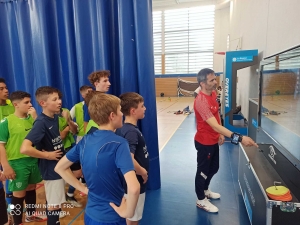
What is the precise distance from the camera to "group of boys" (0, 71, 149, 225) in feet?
3.86

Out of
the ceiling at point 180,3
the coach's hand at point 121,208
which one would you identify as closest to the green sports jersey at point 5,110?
the coach's hand at point 121,208

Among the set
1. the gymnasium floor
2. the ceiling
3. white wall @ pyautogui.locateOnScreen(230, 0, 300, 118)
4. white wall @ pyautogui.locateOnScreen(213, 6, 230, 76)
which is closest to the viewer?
the gymnasium floor

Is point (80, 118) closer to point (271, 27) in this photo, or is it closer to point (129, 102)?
point (129, 102)

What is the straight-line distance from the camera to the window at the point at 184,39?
48.0ft

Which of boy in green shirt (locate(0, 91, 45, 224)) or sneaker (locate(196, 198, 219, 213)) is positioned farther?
sneaker (locate(196, 198, 219, 213))

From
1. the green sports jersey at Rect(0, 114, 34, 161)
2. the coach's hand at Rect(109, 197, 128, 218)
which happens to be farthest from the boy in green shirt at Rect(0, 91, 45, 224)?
the coach's hand at Rect(109, 197, 128, 218)

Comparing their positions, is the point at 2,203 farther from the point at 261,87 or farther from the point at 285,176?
the point at 261,87

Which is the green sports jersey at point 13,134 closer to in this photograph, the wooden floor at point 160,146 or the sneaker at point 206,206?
the wooden floor at point 160,146

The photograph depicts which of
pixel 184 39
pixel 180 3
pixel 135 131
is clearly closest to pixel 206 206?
pixel 135 131

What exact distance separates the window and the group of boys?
44.6 feet

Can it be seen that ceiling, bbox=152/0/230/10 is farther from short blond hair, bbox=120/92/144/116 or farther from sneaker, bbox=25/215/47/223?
sneaker, bbox=25/215/47/223

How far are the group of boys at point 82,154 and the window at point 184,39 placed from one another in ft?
44.6

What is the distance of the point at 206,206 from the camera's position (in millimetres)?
2381

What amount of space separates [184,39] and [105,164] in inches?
599
